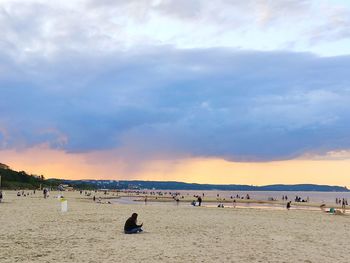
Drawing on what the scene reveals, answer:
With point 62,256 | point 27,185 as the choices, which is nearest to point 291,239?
point 62,256

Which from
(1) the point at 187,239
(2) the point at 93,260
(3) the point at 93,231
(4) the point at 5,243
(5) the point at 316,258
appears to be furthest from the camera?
(3) the point at 93,231

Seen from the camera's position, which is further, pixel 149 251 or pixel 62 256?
pixel 149 251

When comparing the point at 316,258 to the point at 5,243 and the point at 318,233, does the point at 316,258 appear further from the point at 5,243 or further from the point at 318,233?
the point at 5,243

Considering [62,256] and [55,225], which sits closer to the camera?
[62,256]

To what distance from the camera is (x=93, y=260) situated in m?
13.4

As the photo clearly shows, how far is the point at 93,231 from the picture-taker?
21.0 meters

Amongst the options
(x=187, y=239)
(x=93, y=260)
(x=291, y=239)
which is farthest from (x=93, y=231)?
(x=291, y=239)

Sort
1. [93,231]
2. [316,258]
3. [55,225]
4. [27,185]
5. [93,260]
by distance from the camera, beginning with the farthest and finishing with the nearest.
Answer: [27,185] → [55,225] → [93,231] → [316,258] → [93,260]

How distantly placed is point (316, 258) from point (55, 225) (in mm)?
14177

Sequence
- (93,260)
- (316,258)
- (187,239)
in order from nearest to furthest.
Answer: (93,260) < (316,258) < (187,239)

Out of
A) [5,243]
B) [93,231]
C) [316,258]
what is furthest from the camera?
[93,231]

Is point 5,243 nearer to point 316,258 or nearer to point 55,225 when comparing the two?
point 55,225

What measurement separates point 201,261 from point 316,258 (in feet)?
14.0

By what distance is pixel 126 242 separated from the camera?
57.4 feet
